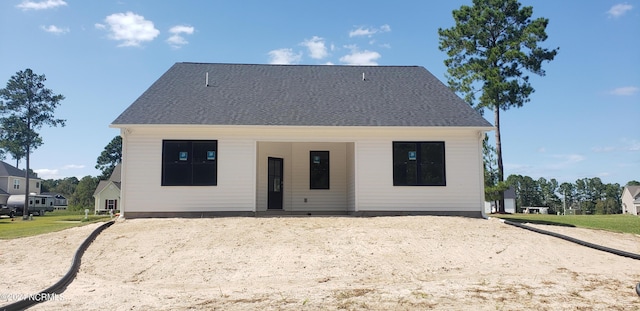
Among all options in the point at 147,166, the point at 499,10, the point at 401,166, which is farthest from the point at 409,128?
the point at 499,10

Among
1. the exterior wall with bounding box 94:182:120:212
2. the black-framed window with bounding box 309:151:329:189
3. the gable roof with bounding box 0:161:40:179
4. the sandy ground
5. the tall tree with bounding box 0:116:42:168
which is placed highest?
the tall tree with bounding box 0:116:42:168

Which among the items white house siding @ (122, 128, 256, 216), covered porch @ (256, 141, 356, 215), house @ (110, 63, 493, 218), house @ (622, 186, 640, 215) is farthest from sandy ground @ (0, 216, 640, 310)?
→ house @ (622, 186, 640, 215)

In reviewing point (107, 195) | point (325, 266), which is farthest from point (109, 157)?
point (325, 266)

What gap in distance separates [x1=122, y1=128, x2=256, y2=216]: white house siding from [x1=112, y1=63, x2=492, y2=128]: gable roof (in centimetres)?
51

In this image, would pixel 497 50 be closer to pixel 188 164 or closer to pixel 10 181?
pixel 188 164

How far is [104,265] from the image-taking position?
32.4 feet

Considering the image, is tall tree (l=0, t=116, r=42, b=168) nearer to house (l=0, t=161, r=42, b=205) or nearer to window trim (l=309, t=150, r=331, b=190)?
house (l=0, t=161, r=42, b=205)

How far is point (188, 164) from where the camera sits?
48.8 ft

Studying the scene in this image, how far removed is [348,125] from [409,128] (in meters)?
1.95

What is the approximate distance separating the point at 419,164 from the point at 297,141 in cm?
400

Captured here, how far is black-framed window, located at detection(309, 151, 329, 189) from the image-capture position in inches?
703

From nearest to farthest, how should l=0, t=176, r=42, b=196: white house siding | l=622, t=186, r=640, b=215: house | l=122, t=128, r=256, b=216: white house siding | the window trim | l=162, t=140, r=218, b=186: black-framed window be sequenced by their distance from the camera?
l=122, t=128, r=256, b=216: white house siding < l=162, t=140, r=218, b=186: black-framed window < the window trim < l=0, t=176, r=42, b=196: white house siding < l=622, t=186, r=640, b=215: house

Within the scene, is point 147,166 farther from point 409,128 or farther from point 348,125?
point 409,128

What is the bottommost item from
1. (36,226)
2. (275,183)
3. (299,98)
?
(36,226)
